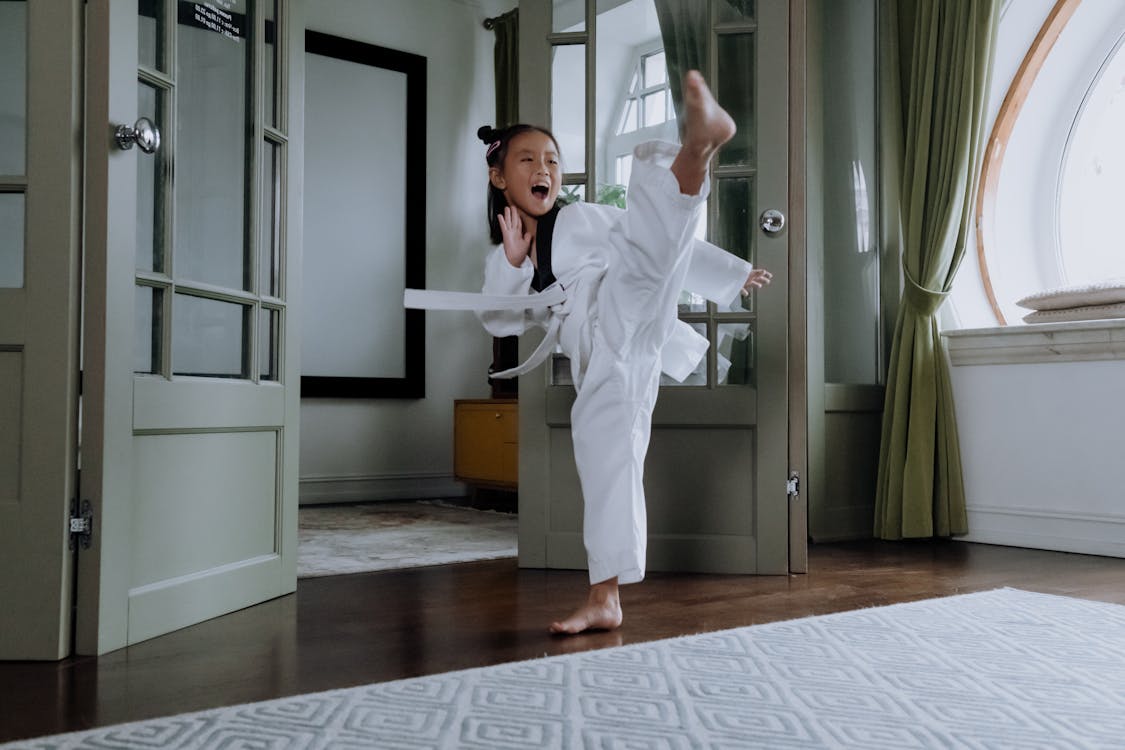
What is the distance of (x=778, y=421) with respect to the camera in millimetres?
2756

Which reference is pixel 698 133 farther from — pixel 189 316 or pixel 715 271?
pixel 189 316

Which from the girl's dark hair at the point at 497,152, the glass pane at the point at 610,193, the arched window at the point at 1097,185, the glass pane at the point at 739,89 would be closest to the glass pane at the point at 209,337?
the girl's dark hair at the point at 497,152

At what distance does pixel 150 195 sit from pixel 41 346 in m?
0.41

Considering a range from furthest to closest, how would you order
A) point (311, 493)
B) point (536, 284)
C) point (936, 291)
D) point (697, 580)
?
point (311, 493) < point (936, 291) < point (697, 580) < point (536, 284)

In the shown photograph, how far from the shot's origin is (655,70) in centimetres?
288

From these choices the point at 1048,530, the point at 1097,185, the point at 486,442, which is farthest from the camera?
the point at 486,442

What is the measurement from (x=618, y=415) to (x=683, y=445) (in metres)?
0.88

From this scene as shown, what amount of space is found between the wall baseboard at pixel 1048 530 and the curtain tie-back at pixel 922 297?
736 millimetres

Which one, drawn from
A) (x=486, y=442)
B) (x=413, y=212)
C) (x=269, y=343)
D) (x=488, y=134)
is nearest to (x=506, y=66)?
(x=413, y=212)

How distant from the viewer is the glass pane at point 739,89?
9.36 feet

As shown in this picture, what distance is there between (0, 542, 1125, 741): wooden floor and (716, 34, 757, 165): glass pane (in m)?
1.24

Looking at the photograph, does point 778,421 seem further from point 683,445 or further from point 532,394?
point 532,394

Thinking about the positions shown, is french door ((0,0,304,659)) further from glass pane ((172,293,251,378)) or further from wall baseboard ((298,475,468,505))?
wall baseboard ((298,475,468,505))

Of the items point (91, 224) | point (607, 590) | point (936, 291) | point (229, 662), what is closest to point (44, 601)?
point (229, 662)
